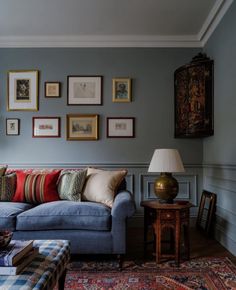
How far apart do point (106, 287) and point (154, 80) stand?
255 centimetres

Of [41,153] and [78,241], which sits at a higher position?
[41,153]

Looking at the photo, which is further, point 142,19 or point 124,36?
point 124,36

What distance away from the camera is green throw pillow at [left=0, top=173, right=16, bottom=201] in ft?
8.64

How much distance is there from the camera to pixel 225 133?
2760mm

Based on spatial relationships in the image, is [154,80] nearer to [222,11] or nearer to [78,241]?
[222,11]

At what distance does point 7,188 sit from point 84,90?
1584 mm

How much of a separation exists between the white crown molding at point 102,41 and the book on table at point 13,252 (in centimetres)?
286

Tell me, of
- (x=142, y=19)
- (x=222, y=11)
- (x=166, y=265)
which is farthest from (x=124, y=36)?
(x=166, y=265)

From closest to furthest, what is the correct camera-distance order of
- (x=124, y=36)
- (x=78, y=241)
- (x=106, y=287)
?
1. (x=106, y=287)
2. (x=78, y=241)
3. (x=124, y=36)

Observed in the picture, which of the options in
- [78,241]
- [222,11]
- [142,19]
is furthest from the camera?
[142,19]

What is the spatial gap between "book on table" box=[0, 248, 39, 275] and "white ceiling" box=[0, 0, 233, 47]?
243 centimetres

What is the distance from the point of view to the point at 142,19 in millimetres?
3080

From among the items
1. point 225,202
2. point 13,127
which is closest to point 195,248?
point 225,202

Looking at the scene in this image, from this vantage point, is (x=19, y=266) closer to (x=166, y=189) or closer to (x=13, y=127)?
(x=166, y=189)
